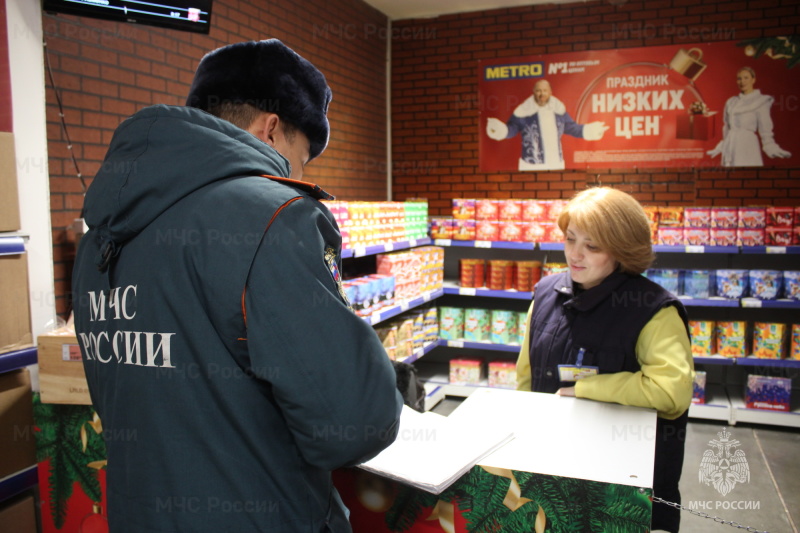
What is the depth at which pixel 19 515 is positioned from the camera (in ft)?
7.89

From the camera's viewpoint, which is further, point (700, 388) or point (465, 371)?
point (465, 371)

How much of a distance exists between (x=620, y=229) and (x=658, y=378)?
60 cm

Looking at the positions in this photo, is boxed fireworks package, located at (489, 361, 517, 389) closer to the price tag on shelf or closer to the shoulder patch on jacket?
the price tag on shelf

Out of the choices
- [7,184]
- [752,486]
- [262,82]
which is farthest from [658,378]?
[752,486]

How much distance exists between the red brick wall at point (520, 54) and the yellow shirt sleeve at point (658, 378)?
15.0 ft

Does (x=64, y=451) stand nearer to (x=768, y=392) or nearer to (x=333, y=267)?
(x=333, y=267)

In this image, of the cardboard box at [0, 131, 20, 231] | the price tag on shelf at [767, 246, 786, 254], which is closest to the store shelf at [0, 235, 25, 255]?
the cardboard box at [0, 131, 20, 231]

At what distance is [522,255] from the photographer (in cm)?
641

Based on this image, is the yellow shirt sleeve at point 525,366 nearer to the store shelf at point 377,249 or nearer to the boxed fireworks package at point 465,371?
the store shelf at point 377,249

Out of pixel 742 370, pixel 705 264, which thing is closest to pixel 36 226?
pixel 705 264

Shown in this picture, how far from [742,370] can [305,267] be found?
19.9 ft

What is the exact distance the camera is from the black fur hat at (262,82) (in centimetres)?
132

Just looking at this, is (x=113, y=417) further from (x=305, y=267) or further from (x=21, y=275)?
(x=21, y=275)

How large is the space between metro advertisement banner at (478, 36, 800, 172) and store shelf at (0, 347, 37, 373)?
211 inches
